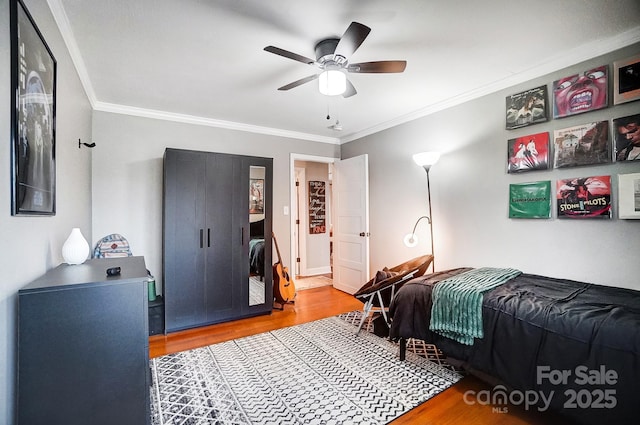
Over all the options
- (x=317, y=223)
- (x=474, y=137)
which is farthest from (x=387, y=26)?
(x=317, y=223)

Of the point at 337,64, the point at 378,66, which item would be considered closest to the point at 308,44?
the point at 337,64

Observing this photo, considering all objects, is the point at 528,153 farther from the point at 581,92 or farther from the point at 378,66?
the point at 378,66

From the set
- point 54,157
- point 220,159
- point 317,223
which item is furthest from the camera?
point 317,223

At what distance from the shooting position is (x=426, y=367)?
7.61 feet

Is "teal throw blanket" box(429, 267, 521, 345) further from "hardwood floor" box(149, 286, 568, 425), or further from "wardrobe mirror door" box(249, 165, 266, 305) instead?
"wardrobe mirror door" box(249, 165, 266, 305)

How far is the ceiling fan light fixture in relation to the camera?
2107 millimetres

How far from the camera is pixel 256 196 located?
354cm

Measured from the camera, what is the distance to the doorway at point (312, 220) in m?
5.76

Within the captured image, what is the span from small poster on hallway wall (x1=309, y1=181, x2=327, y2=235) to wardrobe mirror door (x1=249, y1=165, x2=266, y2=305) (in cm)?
232

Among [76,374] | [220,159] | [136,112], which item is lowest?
[76,374]

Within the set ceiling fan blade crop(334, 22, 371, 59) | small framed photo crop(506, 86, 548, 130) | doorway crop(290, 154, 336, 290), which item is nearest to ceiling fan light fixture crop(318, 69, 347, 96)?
ceiling fan blade crop(334, 22, 371, 59)

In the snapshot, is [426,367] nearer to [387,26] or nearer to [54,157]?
[387,26]

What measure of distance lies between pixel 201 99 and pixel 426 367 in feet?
11.2

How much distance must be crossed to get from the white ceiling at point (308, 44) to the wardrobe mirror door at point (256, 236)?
2.94 feet
